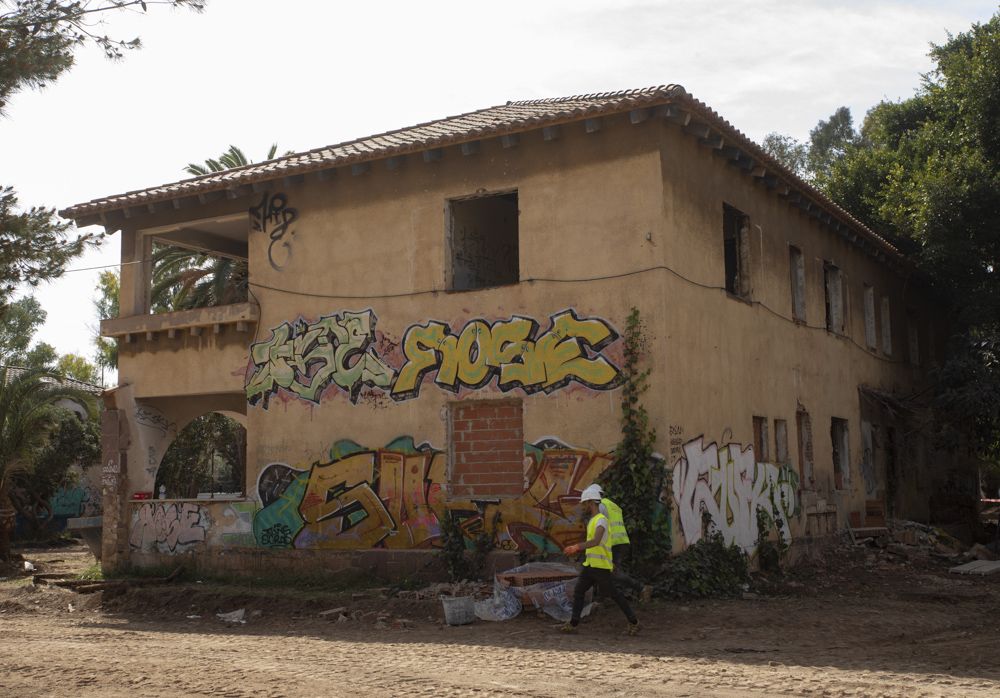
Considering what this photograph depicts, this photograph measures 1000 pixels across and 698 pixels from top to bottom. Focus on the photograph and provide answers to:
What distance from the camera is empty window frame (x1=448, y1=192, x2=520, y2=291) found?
52.3 ft

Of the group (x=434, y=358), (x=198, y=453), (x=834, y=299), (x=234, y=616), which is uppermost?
(x=834, y=299)

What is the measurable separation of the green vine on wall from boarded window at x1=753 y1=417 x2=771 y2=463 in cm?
366

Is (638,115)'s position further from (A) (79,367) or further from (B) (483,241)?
(A) (79,367)

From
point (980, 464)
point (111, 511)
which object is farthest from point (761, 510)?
point (980, 464)

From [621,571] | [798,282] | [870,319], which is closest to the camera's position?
[621,571]

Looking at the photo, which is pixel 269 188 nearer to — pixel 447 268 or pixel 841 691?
pixel 447 268

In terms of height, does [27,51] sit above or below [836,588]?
above

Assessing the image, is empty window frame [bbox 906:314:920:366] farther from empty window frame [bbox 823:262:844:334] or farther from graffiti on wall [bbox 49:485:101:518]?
graffiti on wall [bbox 49:485:101:518]

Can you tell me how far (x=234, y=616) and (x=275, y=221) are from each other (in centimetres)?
662

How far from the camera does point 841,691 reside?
8.02 metres

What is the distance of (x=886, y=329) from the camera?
79.0 feet

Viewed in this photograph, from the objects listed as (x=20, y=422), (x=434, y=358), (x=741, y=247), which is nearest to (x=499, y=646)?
(x=434, y=358)

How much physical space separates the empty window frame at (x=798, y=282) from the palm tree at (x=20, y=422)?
15.2 m

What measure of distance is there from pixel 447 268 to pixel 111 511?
753cm
